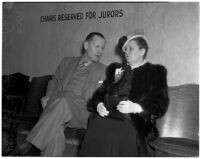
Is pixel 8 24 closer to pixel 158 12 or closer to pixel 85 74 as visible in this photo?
pixel 85 74

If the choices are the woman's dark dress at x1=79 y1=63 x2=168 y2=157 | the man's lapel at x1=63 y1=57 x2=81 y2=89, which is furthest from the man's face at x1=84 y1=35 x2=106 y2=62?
the woman's dark dress at x1=79 y1=63 x2=168 y2=157

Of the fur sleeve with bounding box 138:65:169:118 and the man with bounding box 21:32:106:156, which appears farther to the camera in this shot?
the man with bounding box 21:32:106:156

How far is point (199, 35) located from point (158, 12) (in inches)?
17.1

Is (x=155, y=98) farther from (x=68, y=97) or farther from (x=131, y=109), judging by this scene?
(x=68, y=97)

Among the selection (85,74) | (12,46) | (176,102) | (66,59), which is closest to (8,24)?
(12,46)

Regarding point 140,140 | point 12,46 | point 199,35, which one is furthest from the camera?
point 12,46

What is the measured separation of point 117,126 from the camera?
7.35ft

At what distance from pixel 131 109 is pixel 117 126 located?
0.17 metres

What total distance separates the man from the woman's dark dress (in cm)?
35

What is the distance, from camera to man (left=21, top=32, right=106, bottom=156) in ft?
8.48

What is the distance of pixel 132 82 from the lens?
2.30m

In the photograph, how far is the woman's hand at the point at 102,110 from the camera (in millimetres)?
2314

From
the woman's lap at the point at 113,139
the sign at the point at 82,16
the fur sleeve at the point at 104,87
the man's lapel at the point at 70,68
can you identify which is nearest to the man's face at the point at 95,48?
the man's lapel at the point at 70,68

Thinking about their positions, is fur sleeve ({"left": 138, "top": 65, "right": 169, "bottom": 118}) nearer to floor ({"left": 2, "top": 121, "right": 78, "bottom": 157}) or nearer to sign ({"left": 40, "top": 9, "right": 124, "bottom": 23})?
floor ({"left": 2, "top": 121, "right": 78, "bottom": 157})
